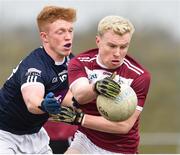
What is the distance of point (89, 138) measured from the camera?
7.40m

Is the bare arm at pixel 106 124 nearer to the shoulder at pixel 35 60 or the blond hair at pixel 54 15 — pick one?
the shoulder at pixel 35 60

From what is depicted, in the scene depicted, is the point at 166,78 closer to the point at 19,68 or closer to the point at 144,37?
the point at 144,37

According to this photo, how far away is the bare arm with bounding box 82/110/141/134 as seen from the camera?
711cm

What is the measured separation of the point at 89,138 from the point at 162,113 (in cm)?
1170

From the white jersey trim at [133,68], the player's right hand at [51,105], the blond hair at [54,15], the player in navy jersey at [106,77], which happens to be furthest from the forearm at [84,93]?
the blond hair at [54,15]

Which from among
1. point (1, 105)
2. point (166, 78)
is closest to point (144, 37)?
point (166, 78)

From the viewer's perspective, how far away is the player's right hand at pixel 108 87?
21.9 ft

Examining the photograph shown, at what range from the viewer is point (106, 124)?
714cm

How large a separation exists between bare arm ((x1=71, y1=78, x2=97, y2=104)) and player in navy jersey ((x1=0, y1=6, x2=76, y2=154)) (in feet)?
1.27

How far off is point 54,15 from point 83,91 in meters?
1.04

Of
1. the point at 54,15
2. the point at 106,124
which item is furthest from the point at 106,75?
the point at 54,15

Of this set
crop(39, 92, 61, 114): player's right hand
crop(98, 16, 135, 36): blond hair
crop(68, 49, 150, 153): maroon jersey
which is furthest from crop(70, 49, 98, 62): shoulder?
crop(39, 92, 61, 114): player's right hand

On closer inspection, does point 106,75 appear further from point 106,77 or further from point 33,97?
point 33,97

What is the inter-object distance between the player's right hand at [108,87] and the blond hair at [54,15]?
1.14m
